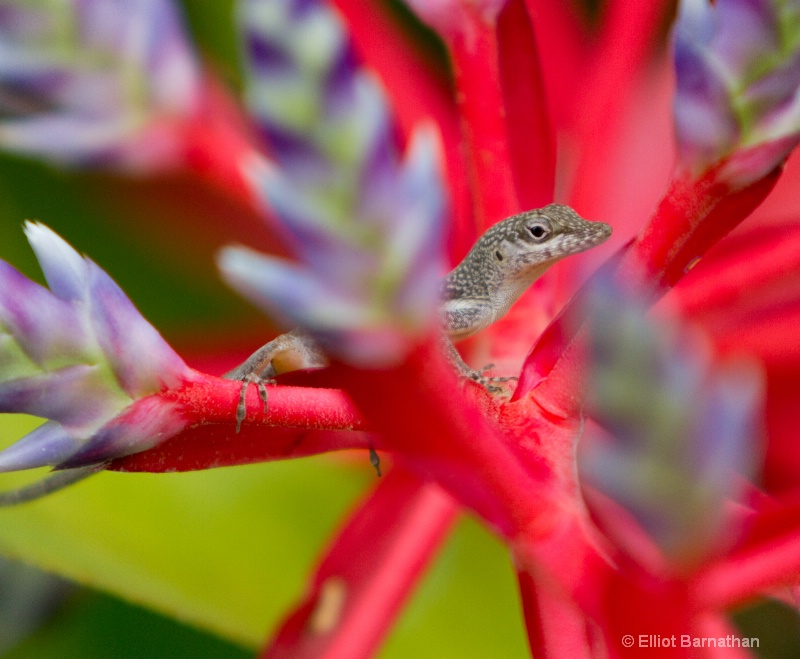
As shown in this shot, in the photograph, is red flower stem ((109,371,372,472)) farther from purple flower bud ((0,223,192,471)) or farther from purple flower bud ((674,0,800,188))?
purple flower bud ((674,0,800,188))

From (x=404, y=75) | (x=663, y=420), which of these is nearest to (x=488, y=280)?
(x=404, y=75)

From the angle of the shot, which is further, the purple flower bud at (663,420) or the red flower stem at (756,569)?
the red flower stem at (756,569)

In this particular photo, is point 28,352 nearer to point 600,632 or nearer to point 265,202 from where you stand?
point 265,202

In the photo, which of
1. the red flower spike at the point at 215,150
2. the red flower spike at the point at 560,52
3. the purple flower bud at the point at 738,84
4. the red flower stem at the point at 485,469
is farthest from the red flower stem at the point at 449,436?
the red flower spike at the point at 560,52

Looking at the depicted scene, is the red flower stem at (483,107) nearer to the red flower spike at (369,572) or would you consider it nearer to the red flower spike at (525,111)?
the red flower spike at (525,111)

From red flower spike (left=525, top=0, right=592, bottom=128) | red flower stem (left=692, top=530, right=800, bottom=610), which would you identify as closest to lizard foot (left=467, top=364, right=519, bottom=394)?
red flower stem (left=692, top=530, right=800, bottom=610)

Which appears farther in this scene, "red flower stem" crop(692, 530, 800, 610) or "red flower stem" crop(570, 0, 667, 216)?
"red flower stem" crop(570, 0, 667, 216)

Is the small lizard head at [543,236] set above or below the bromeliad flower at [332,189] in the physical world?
above

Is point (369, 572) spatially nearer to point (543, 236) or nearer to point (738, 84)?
point (543, 236)
